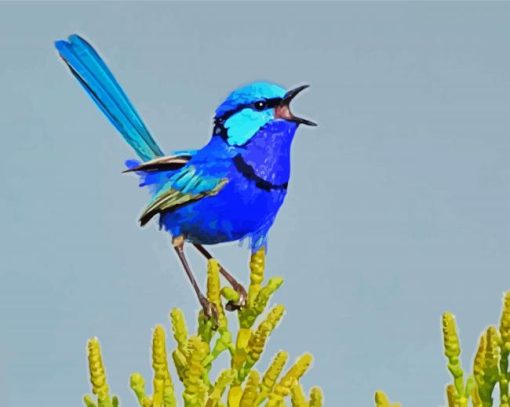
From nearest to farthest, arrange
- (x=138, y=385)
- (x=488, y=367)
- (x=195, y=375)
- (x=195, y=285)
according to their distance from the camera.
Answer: (x=195, y=375) → (x=488, y=367) → (x=138, y=385) → (x=195, y=285)

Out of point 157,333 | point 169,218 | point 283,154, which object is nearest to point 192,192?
point 169,218

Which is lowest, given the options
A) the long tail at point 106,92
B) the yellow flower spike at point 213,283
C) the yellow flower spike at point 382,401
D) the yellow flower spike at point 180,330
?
the yellow flower spike at point 382,401

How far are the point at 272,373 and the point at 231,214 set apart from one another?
84cm

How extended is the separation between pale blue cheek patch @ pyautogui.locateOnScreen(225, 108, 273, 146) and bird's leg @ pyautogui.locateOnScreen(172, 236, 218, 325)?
416 mm

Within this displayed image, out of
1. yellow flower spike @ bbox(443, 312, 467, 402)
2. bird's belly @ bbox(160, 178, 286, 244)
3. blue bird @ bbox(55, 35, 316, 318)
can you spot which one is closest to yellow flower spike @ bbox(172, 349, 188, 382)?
blue bird @ bbox(55, 35, 316, 318)

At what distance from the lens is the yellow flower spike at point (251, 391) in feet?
8.34

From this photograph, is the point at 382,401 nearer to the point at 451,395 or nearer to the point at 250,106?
the point at 451,395

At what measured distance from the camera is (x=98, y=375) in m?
2.63

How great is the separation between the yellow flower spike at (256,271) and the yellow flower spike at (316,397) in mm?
359

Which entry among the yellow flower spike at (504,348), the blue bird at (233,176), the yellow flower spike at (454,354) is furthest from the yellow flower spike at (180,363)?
the yellow flower spike at (504,348)

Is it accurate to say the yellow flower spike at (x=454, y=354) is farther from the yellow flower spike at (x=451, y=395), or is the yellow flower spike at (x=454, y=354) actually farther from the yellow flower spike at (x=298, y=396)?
the yellow flower spike at (x=298, y=396)

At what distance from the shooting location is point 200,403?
2529 millimetres

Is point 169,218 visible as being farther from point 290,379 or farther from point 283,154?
point 290,379

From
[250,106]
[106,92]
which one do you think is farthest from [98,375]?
[106,92]
